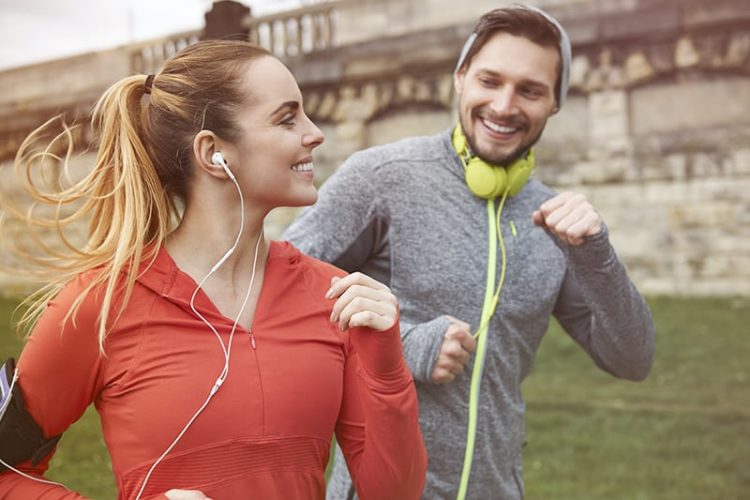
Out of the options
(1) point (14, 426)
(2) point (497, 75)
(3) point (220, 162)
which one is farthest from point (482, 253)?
(1) point (14, 426)

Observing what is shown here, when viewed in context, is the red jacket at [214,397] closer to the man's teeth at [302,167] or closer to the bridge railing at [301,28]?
the man's teeth at [302,167]

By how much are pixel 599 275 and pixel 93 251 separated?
128 cm

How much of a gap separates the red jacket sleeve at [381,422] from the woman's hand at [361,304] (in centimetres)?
3

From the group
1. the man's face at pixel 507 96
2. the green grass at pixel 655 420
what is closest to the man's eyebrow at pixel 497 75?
the man's face at pixel 507 96

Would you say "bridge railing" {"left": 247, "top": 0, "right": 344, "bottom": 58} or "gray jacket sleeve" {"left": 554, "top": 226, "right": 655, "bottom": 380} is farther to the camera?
"bridge railing" {"left": 247, "top": 0, "right": 344, "bottom": 58}

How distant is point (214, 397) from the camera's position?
1.78 m

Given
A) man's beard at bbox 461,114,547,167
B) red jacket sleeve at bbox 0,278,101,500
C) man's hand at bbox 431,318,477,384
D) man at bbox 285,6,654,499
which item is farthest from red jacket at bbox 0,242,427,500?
man's beard at bbox 461,114,547,167

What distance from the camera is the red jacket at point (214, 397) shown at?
1.75 meters

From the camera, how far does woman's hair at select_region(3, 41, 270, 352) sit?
1916mm

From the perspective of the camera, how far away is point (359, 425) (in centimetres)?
197

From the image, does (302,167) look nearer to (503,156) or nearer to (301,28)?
(503,156)

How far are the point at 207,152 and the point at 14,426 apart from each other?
27.3 inches

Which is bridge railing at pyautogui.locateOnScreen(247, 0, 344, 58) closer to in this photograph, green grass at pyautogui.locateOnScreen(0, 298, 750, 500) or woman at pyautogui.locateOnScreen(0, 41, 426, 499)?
green grass at pyautogui.locateOnScreen(0, 298, 750, 500)

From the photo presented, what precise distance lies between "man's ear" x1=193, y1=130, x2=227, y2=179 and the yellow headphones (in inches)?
32.2
